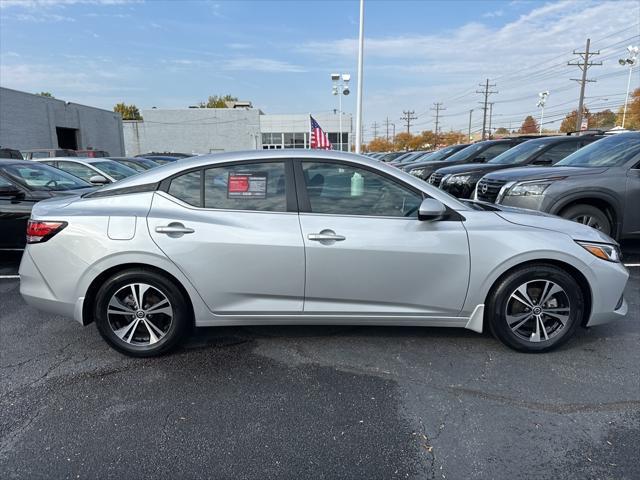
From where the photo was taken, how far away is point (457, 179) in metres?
8.34

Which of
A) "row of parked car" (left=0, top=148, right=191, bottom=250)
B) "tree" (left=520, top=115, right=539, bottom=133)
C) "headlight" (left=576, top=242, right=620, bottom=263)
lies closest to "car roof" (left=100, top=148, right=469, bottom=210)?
"headlight" (left=576, top=242, right=620, bottom=263)

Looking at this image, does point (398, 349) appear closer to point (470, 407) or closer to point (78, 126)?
point (470, 407)

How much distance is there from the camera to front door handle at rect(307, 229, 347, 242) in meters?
2.94

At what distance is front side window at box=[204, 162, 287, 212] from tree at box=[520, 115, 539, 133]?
4192 inches

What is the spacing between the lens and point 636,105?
60.2 metres

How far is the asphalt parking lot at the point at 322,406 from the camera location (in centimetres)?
211

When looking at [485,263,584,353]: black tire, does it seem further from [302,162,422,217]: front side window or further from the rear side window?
the rear side window

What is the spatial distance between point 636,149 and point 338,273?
5.00m

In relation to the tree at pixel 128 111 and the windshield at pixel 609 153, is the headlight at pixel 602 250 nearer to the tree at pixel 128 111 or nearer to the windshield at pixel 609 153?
the windshield at pixel 609 153

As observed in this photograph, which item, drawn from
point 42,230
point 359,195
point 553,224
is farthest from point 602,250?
point 42,230

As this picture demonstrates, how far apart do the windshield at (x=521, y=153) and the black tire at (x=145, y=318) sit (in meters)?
7.32

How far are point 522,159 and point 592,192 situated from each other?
3128 mm

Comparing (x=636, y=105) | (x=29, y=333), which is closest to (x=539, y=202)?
(x=29, y=333)

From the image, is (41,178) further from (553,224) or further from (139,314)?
(553,224)
